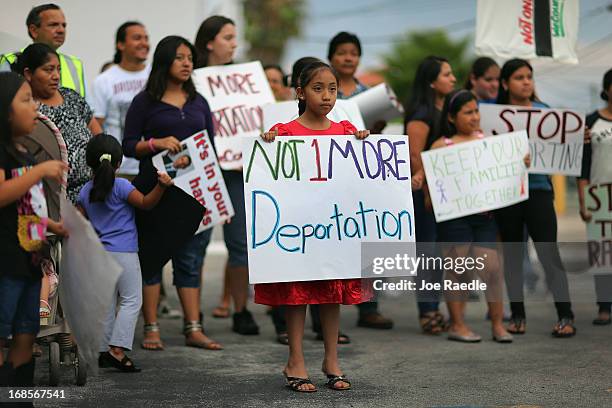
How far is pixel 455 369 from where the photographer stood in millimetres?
6684

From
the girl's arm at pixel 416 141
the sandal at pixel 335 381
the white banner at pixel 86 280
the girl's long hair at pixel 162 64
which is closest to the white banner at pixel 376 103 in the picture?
the girl's arm at pixel 416 141

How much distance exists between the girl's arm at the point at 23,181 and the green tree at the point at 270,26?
58.4m

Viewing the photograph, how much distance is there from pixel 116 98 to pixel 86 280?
3.90 metres

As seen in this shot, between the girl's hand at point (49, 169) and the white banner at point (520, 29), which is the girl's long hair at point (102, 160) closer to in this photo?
the girl's hand at point (49, 169)

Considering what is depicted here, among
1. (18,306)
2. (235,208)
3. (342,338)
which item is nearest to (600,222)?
(342,338)

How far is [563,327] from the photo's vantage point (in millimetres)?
7988

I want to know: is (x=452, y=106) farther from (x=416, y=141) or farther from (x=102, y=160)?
(x=102, y=160)

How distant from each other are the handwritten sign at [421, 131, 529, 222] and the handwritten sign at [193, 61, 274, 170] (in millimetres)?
1466

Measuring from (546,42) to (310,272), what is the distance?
4007mm

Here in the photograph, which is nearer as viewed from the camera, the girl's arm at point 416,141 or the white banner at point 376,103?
the girl's arm at point 416,141

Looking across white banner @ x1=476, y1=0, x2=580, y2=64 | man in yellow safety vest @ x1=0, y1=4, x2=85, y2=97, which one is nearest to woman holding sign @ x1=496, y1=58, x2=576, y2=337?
white banner @ x1=476, y1=0, x2=580, y2=64

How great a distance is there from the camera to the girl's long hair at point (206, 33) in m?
8.21

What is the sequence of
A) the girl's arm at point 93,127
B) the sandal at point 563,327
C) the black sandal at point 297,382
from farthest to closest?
1. the sandal at point 563,327
2. the girl's arm at point 93,127
3. the black sandal at point 297,382

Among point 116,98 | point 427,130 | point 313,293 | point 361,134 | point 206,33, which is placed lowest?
point 313,293
